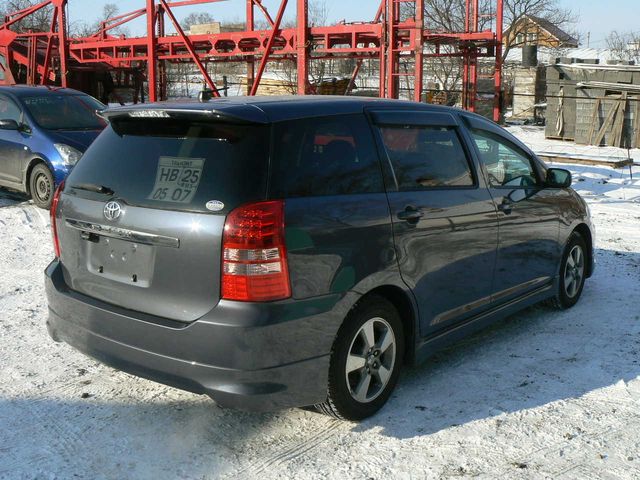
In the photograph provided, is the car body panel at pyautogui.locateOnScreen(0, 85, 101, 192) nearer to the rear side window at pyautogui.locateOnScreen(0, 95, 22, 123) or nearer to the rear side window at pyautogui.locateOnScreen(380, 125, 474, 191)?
the rear side window at pyautogui.locateOnScreen(0, 95, 22, 123)

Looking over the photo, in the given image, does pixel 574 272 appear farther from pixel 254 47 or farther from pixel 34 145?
pixel 254 47

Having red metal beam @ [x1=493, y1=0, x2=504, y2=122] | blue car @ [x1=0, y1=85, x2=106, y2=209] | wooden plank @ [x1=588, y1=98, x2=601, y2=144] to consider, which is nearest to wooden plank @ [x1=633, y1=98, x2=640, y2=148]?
wooden plank @ [x1=588, y1=98, x2=601, y2=144]

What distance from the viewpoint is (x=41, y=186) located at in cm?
968

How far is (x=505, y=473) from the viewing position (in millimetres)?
3293

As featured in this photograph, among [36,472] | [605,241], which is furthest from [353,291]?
[605,241]

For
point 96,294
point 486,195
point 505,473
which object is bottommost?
point 505,473

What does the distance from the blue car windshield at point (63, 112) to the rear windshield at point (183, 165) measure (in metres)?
6.80

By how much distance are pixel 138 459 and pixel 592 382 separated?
9.03 feet

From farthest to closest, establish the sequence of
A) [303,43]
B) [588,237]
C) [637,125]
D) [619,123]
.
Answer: [619,123] < [637,125] < [303,43] < [588,237]

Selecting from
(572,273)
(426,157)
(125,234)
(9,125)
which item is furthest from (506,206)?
(9,125)

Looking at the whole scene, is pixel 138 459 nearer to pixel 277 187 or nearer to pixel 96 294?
pixel 96 294

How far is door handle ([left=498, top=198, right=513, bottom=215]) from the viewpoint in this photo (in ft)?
15.6

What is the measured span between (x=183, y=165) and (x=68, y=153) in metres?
6.64

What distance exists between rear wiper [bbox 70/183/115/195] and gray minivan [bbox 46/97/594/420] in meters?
0.01
